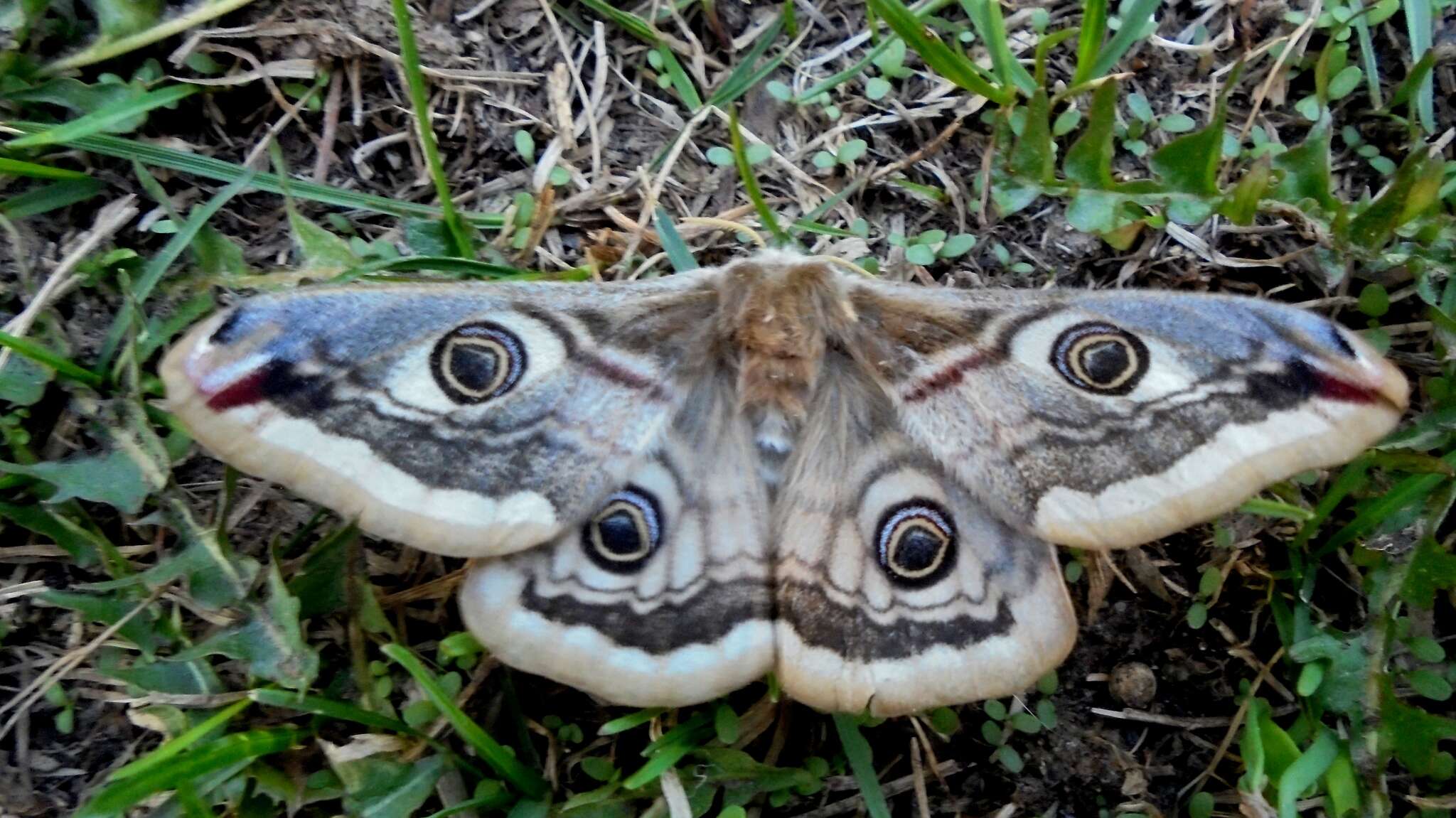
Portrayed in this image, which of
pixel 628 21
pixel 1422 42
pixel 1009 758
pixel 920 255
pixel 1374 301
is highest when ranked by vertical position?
pixel 628 21

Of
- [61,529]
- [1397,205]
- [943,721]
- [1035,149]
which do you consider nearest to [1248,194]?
[1397,205]

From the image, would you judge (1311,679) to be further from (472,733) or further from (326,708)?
(326,708)

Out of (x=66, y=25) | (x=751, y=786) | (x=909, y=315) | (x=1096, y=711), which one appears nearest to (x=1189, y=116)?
(x=909, y=315)

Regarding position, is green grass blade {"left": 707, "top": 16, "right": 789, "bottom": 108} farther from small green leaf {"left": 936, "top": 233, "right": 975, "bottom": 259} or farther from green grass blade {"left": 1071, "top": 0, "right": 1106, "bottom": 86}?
green grass blade {"left": 1071, "top": 0, "right": 1106, "bottom": 86}

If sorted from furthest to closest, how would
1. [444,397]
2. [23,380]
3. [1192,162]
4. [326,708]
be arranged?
[23,380] < [1192,162] < [326,708] < [444,397]

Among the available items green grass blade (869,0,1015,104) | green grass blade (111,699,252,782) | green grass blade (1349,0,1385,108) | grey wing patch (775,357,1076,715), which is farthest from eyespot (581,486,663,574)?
green grass blade (1349,0,1385,108)

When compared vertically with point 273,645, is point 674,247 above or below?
above
